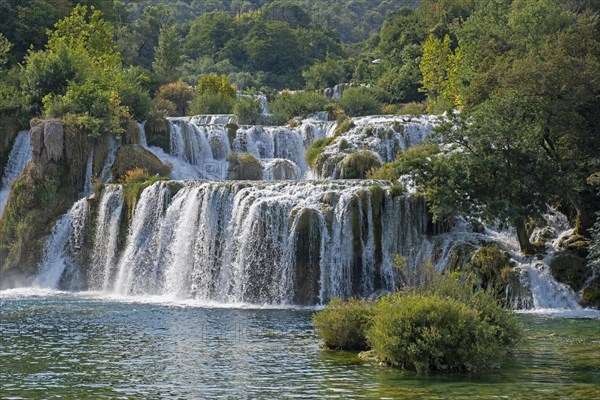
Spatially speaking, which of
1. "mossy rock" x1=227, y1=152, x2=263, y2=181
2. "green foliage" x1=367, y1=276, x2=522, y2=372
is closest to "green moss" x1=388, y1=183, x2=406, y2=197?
"mossy rock" x1=227, y1=152, x2=263, y2=181

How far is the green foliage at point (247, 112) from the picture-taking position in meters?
58.9

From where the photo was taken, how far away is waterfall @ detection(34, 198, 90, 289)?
42.0 metres

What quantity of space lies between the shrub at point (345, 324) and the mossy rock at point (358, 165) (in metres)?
20.4

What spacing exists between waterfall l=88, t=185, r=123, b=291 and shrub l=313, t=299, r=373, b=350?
19.2 meters

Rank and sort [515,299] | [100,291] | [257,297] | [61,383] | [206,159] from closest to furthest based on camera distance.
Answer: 1. [61,383]
2. [515,299]
3. [257,297]
4. [100,291]
5. [206,159]

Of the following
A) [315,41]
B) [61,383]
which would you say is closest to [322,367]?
[61,383]

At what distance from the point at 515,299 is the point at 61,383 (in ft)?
60.8

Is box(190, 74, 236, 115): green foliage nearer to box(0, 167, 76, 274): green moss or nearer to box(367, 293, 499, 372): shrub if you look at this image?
box(0, 167, 76, 274): green moss

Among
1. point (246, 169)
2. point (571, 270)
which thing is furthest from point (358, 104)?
point (571, 270)

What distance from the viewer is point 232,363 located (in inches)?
861

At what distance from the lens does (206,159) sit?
162 feet

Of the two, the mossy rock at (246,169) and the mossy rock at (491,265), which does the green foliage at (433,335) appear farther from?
the mossy rock at (246,169)

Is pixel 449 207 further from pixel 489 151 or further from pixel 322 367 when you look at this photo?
pixel 322 367

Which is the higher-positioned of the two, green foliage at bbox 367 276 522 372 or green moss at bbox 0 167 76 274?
green moss at bbox 0 167 76 274
